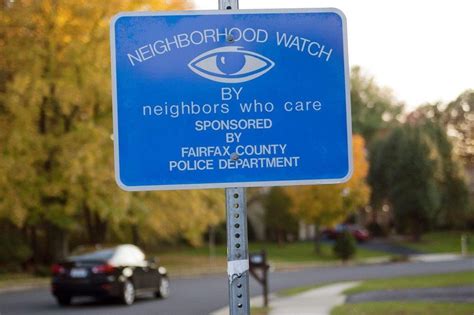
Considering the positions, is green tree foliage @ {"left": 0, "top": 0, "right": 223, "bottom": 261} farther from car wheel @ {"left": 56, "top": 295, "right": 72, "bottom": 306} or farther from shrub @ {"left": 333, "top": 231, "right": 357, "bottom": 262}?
shrub @ {"left": 333, "top": 231, "right": 357, "bottom": 262}

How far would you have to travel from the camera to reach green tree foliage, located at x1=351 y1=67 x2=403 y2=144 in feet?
270

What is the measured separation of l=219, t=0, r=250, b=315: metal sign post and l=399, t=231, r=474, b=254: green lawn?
51.8 m

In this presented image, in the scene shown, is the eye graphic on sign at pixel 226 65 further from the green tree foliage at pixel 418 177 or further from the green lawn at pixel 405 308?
the green tree foliage at pixel 418 177

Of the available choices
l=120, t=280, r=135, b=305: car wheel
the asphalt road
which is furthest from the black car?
the asphalt road

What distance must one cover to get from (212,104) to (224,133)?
4.7 inches

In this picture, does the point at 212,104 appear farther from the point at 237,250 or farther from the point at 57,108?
the point at 57,108

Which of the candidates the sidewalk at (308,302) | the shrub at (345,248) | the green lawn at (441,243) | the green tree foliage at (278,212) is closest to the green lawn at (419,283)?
the sidewalk at (308,302)

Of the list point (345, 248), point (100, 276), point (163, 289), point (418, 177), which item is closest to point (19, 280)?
point (163, 289)

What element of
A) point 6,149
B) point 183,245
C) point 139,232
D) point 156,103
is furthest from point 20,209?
point 183,245

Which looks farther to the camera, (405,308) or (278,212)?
(278,212)

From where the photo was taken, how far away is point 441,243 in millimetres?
63219

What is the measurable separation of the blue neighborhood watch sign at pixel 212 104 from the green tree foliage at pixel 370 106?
3022 inches

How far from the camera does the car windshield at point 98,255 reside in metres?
21.6

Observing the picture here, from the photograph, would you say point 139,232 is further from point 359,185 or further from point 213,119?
point 213,119
